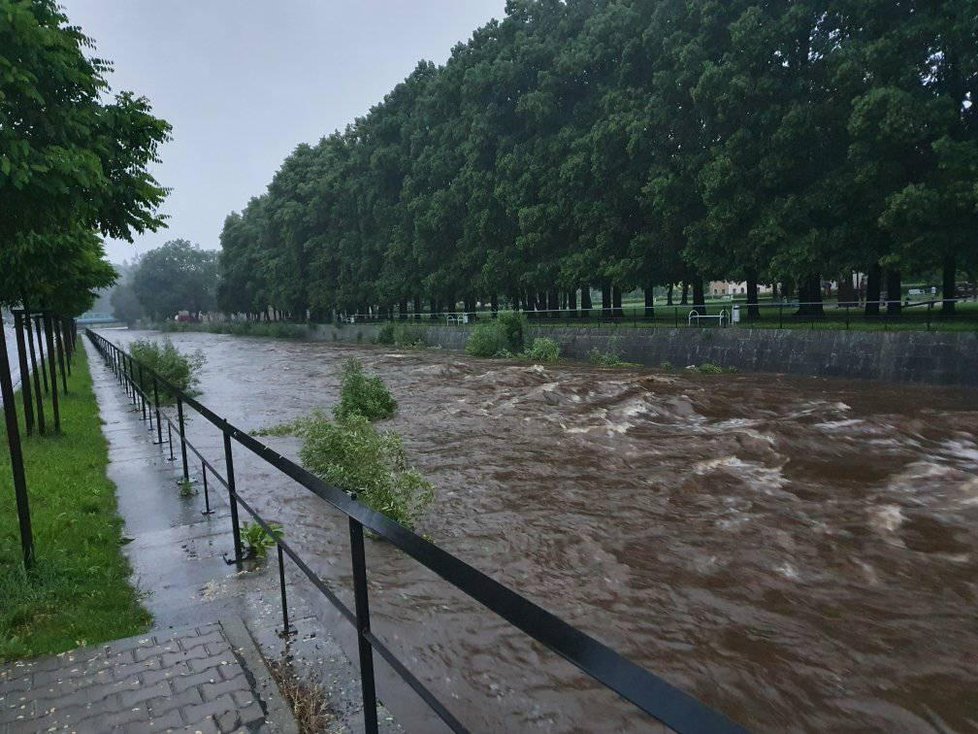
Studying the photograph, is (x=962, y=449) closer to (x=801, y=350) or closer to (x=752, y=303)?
(x=801, y=350)

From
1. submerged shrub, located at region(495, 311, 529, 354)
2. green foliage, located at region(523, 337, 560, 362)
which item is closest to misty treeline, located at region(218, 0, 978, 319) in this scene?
submerged shrub, located at region(495, 311, 529, 354)

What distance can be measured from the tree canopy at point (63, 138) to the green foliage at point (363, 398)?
35.3 feet

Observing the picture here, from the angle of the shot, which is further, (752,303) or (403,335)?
(403,335)

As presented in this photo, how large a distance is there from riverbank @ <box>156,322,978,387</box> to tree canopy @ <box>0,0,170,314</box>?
1808cm

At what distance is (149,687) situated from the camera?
11.3ft

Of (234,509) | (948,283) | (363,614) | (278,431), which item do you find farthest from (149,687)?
(948,283)

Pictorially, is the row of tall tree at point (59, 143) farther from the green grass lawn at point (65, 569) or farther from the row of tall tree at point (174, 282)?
the row of tall tree at point (174, 282)

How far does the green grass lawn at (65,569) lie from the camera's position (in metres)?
4.23

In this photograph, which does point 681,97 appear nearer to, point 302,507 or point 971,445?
point 971,445

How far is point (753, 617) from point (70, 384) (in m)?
20.7

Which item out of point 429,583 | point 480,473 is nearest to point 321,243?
point 480,473

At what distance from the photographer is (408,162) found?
46625 mm

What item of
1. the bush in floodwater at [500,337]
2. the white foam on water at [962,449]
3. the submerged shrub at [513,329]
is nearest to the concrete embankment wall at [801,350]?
the submerged shrub at [513,329]

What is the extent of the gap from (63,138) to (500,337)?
2626 centimetres
